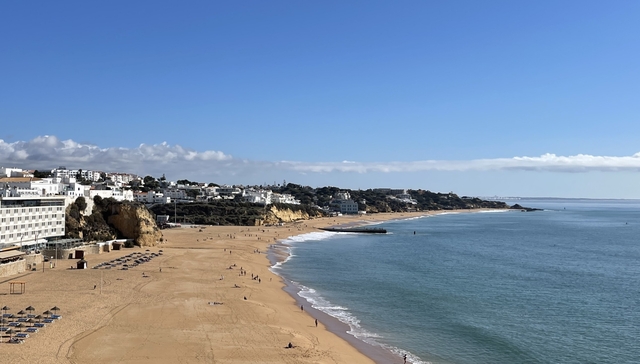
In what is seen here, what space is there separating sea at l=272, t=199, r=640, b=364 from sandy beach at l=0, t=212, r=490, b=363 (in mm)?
3004

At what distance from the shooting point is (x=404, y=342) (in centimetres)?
2620

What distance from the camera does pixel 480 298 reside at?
36.8 m

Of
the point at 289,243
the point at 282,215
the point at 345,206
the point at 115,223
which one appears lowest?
the point at 289,243

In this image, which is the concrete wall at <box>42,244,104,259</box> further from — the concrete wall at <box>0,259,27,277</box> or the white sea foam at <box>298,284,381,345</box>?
the white sea foam at <box>298,284,381,345</box>

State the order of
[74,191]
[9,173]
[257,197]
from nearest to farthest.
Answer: [74,191], [9,173], [257,197]

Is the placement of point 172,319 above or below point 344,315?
above

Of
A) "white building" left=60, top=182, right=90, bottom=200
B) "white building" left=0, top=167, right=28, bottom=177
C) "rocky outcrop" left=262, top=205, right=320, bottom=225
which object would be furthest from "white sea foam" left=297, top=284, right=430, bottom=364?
"white building" left=0, top=167, right=28, bottom=177

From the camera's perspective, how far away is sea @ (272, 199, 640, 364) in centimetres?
2572

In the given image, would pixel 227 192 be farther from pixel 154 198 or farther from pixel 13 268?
pixel 13 268

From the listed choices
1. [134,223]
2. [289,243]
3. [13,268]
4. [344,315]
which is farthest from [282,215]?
[344,315]

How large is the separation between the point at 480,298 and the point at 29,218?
1860 inches

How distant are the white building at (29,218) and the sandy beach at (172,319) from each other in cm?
815

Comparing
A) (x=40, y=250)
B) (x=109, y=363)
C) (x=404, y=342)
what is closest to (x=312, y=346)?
Answer: (x=404, y=342)

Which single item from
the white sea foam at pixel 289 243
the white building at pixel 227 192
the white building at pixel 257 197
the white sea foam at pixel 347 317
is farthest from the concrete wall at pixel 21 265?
the white building at pixel 227 192
